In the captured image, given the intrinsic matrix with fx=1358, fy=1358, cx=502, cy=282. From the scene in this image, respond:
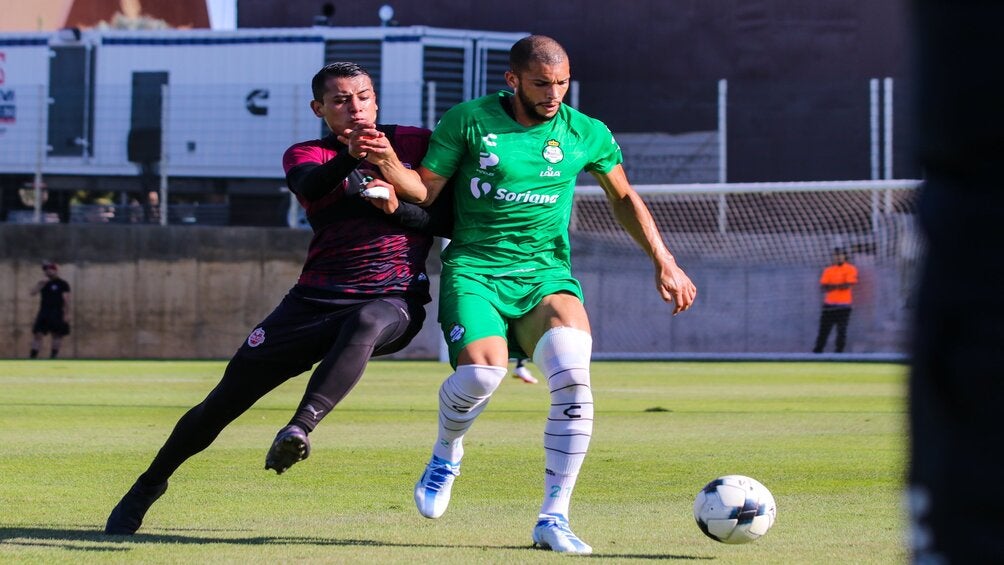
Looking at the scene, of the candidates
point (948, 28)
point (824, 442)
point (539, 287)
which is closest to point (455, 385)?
point (539, 287)

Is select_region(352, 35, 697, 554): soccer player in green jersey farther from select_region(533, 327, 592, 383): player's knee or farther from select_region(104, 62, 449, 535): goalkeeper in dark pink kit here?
select_region(104, 62, 449, 535): goalkeeper in dark pink kit

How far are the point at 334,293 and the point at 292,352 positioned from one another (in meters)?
0.30

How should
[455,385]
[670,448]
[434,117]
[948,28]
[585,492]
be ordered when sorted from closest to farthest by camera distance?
[948,28], [455,385], [585,492], [670,448], [434,117]

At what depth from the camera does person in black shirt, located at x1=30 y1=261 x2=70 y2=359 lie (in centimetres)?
2217

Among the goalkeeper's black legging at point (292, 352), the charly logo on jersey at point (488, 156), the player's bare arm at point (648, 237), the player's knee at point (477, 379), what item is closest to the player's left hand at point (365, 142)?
the charly logo on jersey at point (488, 156)

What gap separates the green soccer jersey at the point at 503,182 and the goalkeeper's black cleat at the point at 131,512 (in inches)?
58.1

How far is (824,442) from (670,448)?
1.14 meters

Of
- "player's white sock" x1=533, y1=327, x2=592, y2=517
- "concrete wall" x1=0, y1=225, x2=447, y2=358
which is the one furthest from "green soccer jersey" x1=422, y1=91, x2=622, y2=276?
"concrete wall" x1=0, y1=225, x2=447, y2=358

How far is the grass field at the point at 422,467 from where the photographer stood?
4.88m

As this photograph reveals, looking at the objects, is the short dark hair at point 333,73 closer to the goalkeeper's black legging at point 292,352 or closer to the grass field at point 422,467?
the goalkeeper's black legging at point 292,352

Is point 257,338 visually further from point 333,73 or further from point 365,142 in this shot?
point 333,73

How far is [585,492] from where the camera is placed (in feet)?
21.5

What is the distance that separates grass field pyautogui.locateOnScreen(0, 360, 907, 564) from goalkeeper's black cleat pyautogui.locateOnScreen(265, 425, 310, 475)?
35cm

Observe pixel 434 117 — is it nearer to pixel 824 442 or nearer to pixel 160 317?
pixel 160 317
